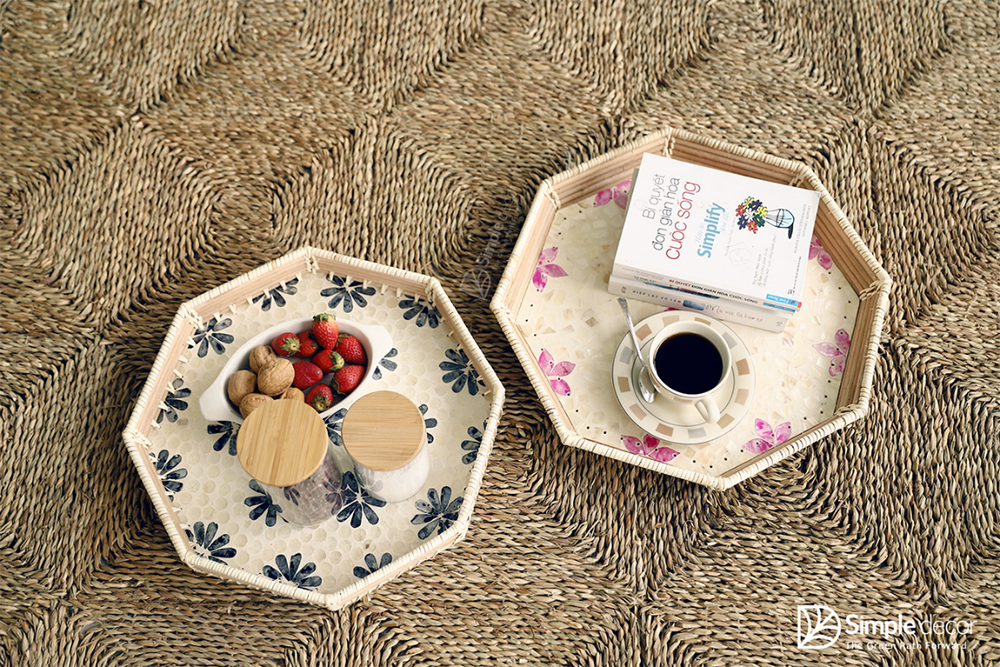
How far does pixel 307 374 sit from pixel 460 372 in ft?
0.56

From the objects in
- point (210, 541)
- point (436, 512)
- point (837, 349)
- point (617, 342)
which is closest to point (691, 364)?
point (617, 342)

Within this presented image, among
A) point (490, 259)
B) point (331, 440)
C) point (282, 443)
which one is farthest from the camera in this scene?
point (490, 259)

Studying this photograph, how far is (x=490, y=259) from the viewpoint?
3.27 feet

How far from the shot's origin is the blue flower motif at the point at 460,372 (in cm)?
84

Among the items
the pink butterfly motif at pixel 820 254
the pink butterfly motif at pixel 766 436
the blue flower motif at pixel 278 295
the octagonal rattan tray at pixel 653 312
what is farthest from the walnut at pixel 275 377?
the pink butterfly motif at pixel 820 254

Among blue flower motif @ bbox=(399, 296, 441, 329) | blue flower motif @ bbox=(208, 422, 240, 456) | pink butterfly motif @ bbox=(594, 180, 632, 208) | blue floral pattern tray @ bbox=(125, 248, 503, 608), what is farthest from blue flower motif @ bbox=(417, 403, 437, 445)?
pink butterfly motif @ bbox=(594, 180, 632, 208)

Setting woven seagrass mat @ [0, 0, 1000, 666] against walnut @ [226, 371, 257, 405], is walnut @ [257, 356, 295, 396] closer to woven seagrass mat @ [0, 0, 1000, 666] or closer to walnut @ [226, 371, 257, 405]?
walnut @ [226, 371, 257, 405]

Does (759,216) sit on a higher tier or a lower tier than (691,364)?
higher

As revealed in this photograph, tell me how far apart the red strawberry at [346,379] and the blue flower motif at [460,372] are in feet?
0.33

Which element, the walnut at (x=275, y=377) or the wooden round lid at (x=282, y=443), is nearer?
the wooden round lid at (x=282, y=443)

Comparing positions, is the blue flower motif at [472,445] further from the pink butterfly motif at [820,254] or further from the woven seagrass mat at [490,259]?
the pink butterfly motif at [820,254]

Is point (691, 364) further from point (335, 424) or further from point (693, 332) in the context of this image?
point (335, 424)

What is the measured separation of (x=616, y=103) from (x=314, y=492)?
2.35ft

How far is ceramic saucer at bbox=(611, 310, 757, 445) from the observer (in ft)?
2.66
